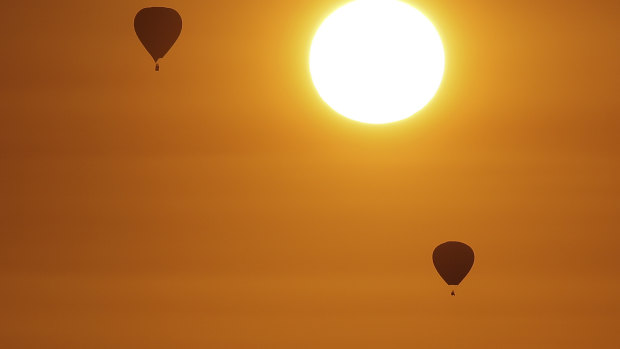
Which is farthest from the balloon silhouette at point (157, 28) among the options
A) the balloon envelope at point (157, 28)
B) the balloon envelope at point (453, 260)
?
the balloon envelope at point (453, 260)

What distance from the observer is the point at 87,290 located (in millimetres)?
2104

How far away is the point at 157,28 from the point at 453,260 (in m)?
1.06

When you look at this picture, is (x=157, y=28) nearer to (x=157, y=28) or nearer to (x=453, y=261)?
(x=157, y=28)

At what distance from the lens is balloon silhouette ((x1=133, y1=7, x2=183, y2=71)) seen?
1.91m

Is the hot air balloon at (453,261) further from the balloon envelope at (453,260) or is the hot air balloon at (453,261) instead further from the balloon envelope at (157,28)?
the balloon envelope at (157,28)

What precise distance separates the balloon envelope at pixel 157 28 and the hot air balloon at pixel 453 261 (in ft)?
3.17

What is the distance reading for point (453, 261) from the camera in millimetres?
2025

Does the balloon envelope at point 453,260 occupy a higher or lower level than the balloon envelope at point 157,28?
lower

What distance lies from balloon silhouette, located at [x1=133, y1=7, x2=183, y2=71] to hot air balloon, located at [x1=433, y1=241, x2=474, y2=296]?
0.96 meters

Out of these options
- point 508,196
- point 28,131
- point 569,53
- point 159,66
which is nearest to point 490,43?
point 569,53

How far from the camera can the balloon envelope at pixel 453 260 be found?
2020 mm

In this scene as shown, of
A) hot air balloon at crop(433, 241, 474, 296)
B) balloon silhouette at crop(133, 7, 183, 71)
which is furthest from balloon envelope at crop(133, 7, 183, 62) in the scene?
hot air balloon at crop(433, 241, 474, 296)

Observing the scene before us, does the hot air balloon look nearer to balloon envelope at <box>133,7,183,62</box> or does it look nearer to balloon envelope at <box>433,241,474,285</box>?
balloon envelope at <box>433,241,474,285</box>

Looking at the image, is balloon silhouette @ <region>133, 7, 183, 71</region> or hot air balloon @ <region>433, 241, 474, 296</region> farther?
hot air balloon @ <region>433, 241, 474, 296</region>
